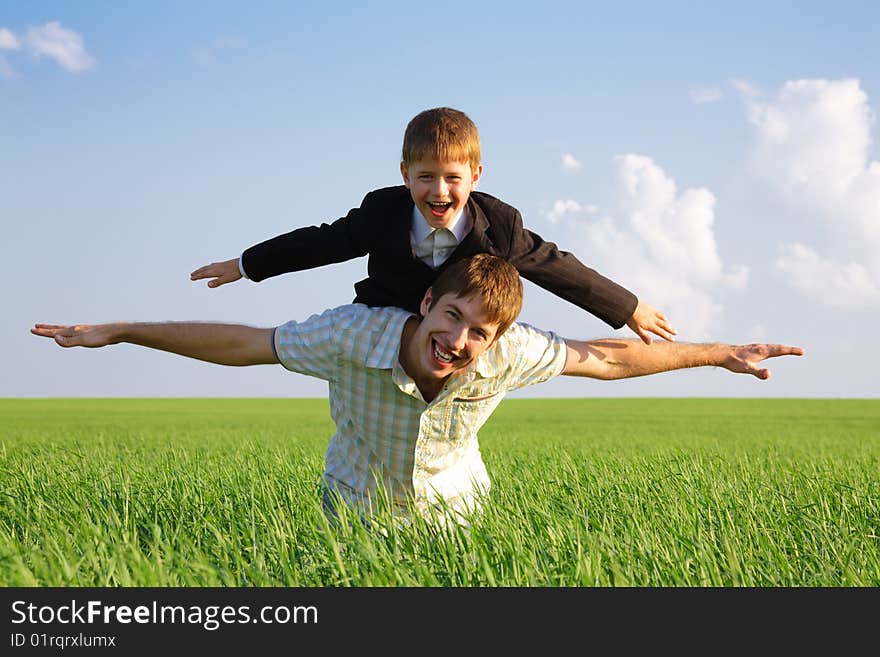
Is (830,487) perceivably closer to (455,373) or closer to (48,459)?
(455,373)

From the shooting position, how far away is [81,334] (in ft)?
13.6

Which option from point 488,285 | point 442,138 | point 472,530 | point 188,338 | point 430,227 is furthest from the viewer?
point 430,227

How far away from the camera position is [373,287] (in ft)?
14.7

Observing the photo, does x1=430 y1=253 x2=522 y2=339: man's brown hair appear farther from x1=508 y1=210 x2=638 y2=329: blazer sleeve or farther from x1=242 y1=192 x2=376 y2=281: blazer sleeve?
x1=242 y1=192 x2=376 y2=281: blazer sleeve

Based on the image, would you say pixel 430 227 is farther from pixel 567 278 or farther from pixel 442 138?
pixel 567 278

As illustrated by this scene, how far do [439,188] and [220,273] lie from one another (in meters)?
1.51

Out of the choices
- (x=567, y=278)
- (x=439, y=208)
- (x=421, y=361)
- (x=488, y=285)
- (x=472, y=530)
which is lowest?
(x=472, y=530)

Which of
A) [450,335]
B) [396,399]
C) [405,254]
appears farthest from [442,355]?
[405,254]

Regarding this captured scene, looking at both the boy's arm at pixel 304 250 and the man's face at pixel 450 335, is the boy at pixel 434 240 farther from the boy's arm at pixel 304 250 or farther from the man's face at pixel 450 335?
the man's face at pixel 450 335

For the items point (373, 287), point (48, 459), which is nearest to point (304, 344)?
point (373, 287)

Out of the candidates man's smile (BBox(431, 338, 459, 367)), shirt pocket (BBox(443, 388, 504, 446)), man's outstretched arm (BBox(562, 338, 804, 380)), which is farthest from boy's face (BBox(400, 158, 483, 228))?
man's outstretched arm (BBox(562, 338, 804, 380))

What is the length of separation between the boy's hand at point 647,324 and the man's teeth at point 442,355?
1347 mm

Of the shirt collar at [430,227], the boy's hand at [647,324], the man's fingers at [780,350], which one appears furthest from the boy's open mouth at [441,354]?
the man's fingers at [780,350]

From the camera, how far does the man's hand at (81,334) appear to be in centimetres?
412
